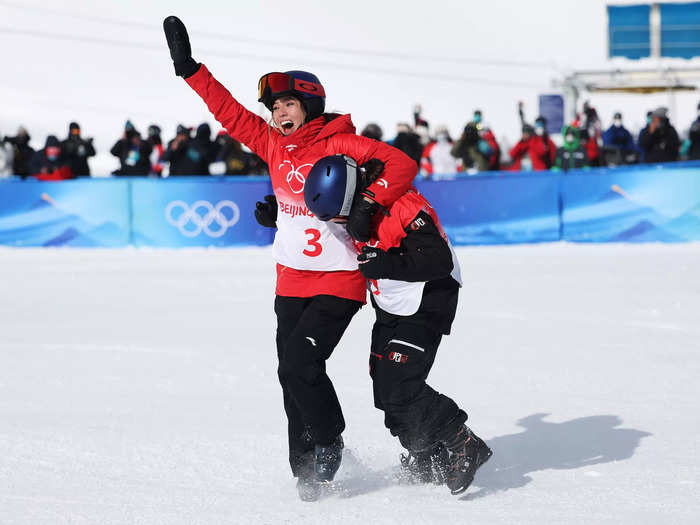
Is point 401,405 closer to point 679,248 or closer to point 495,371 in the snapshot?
point 495,371

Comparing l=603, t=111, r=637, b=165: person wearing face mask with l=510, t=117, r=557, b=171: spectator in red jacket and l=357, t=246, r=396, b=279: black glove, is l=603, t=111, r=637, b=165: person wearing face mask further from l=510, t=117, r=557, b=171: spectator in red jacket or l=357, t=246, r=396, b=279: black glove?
l=357, t=246, r=396, b=279: black glove

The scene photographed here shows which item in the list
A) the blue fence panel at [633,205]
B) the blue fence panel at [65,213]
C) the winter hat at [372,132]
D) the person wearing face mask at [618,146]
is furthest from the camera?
the person wearing face mask at [618,146]

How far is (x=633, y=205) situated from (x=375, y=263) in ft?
36.0

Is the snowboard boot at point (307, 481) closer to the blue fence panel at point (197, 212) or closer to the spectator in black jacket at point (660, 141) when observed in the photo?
the blue fence panel at point (197, 212)

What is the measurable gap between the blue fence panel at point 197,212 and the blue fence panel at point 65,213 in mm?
351

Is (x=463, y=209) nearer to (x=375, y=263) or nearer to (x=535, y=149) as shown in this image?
(x=535, y=149)

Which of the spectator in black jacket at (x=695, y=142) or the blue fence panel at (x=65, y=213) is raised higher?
the spectator in black jacket at (x=695, y=142)

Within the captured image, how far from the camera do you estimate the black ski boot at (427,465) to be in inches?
178

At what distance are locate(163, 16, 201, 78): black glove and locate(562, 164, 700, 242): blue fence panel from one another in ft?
34.8

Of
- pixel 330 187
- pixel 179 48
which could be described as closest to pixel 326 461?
pixel 330 187

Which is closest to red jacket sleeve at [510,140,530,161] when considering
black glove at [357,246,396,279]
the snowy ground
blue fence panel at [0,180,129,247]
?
the snowy ground

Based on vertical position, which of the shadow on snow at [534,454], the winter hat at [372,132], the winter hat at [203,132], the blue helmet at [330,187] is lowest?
the shadow on snow at [534,454]

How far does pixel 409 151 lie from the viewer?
48.7ft

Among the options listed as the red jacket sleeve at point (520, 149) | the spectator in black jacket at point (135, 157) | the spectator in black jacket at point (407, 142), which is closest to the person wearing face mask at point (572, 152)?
the red jacket sleeve at point (520, 149)
